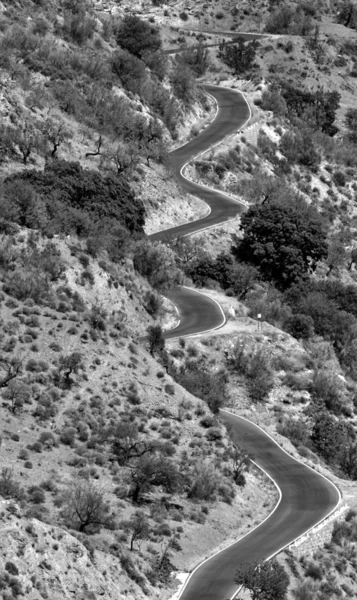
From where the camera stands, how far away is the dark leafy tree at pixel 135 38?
105 meters

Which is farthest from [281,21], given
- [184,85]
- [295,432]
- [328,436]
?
[295,432]

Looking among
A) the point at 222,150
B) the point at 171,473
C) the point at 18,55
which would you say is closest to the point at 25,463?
the point at 171,473

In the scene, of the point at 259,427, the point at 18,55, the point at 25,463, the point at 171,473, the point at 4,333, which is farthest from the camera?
the point at 18,55

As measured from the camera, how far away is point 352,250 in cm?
9006

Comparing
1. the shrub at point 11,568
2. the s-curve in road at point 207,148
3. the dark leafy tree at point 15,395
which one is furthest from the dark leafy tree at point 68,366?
the s-curve in road at point 207,148

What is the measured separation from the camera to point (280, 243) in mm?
80938

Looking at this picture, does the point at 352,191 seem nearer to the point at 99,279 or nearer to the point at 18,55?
the point at 18,55

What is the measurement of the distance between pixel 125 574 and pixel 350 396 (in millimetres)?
30148

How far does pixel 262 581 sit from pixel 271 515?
920 centimetres

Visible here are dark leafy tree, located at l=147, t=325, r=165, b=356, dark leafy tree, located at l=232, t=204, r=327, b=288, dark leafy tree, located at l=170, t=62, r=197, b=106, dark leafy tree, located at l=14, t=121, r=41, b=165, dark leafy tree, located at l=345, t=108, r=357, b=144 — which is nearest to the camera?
dark leafy tree, located at l=147, t=325, r=165, b=356

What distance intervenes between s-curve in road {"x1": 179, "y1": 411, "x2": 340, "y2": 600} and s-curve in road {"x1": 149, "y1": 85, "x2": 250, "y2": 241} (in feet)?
75.5

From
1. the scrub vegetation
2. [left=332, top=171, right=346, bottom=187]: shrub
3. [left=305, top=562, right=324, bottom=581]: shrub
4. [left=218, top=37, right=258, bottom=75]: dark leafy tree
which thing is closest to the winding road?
the scrub vegetation

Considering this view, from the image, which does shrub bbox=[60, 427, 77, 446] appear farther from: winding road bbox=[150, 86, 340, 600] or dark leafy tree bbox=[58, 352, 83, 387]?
winding road bbox=[150, 86, 340, 600]

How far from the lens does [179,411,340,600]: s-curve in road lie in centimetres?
4159
